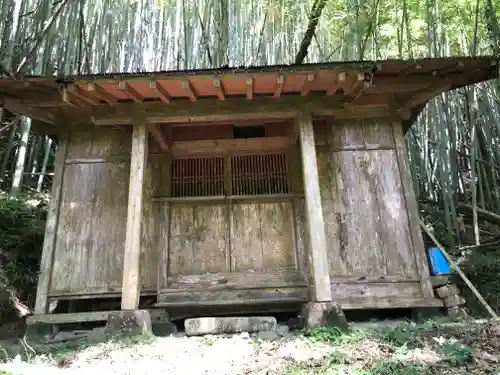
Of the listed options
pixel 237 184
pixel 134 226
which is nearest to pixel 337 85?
pixel 237 184

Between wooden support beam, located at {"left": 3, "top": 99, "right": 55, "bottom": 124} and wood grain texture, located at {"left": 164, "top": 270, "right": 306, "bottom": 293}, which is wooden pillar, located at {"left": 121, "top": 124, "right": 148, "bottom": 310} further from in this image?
wooden support beam, located at {"left": 3, "top": 99, "right": 55, "bottom": 124}

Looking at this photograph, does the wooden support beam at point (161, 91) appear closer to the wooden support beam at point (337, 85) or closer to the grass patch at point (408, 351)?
the wooden support beam at point (337, 85)

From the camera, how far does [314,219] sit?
496cm

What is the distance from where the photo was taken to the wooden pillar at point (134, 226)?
475 centimetres

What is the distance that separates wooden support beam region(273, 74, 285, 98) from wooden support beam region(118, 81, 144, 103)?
1816 mm

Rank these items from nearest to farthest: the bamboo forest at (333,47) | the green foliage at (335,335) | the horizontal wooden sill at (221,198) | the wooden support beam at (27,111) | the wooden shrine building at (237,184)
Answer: the green foliage at (335,335)
the wooden shrine building at (237,184)
the wooden support beam at (27,111)
the horizontal wooden sill at (221,198)
the bamboo forest at (333,47)

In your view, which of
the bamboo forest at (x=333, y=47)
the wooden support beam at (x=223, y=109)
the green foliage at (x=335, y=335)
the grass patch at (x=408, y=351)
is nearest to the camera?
the grass patch at (x=408, y=351)

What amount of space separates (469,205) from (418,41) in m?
3.65

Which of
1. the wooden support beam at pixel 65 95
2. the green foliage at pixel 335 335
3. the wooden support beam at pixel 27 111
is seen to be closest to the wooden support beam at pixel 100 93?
the wooden support beam at pixel 65 95

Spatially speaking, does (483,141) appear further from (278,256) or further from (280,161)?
(278,256)

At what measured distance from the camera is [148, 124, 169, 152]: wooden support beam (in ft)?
18.3

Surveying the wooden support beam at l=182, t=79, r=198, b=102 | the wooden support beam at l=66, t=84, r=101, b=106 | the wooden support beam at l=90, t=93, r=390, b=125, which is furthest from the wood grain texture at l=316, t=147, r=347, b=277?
the wooden support beam at l=66, t=84, r=101, b=106

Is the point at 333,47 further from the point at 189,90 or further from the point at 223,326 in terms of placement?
the point at 223,326

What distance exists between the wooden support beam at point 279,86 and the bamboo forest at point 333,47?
3.20 metres
